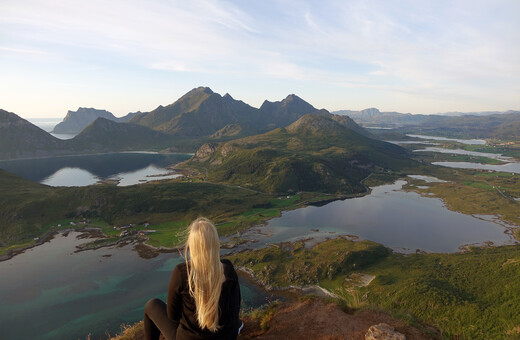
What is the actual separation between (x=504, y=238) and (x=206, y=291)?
5093 inches

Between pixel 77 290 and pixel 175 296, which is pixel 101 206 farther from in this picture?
pixel 175 296

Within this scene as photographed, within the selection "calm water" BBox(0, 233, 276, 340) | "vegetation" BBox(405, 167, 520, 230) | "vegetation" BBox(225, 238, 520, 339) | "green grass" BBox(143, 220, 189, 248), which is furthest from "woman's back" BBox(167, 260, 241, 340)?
"vegetation" BBox(405, 167, 520, 230)

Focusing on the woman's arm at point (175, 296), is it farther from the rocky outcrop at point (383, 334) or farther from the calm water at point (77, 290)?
the calm water at point (77, 290)

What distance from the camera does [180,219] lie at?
116375 mm

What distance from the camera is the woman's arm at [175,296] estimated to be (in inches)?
266

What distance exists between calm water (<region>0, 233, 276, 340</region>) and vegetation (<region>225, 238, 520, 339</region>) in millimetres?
13101

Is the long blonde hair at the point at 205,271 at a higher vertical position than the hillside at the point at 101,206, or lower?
higher

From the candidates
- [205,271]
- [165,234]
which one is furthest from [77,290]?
[205,271]

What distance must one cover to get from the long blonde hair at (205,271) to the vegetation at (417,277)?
→ 29.6m

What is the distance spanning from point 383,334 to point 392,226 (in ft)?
367

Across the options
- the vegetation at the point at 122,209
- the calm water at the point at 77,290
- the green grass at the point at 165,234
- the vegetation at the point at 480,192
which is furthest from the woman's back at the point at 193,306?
the vegetation at the point at 480,192

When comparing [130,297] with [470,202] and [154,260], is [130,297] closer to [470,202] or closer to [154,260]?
[154,260]

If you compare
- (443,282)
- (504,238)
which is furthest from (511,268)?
(504,238)

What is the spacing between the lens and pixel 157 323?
8133 mm
